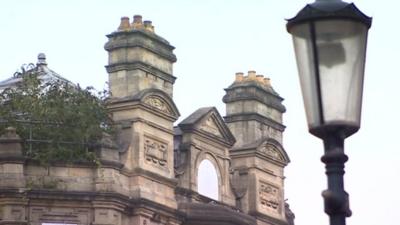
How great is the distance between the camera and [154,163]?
43125mm

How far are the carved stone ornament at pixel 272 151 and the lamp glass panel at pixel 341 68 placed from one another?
38.6 metres

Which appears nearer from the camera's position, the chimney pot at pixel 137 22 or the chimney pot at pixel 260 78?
the chimney pot at pixel 137 22

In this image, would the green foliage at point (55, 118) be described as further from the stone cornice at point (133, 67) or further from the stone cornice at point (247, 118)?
the stone cornice at point (247, 118)

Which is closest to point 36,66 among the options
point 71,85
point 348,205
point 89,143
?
point 71,85

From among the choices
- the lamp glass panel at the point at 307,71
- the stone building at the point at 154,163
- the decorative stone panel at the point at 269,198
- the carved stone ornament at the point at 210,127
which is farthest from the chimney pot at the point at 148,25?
the lamp glass panel at the point at 307,71

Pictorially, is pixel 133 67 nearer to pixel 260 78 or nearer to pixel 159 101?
pixel 159 101

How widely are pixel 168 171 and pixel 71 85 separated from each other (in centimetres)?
440

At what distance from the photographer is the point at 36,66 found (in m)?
44.3

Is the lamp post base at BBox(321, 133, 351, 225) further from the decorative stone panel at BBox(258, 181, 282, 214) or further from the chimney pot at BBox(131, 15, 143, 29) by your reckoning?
the decorative stone panel at BBox(258, 181, 282, 214)

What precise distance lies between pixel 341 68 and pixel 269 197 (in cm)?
3969

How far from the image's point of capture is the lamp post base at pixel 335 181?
11.4 metres

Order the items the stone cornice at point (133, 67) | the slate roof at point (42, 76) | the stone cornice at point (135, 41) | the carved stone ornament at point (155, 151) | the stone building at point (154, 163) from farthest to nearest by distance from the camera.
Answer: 1. the slate roof at point (42, 76)
2. the carved stone ornament at point (155, 151)
3. the stone cornice at point (135, 41)
4. the stone cornice at point (133, 67)
5. the stone building at point (154, 163)

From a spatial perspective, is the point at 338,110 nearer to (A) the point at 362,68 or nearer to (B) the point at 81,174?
(A) the point at 362,68

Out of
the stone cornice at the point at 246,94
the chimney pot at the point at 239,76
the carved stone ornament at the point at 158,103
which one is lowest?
the carved stone ornament at the point at 158,103
